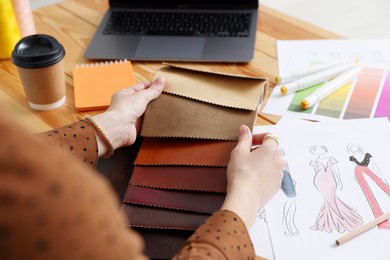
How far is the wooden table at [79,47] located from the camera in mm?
948

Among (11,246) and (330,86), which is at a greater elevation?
(11,246)

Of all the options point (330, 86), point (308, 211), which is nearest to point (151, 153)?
point (308, 211)

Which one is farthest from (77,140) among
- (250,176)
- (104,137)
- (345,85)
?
(345,85)

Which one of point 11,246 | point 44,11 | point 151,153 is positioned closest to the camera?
point 11,246

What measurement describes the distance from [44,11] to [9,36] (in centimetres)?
23

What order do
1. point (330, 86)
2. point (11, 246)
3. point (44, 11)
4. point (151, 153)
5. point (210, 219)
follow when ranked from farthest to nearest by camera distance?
point (44, 11), point (330, 86), point (151, 153), point (210, 219), point (11, 246)

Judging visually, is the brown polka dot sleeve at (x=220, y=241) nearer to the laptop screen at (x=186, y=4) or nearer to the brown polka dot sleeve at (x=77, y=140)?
the brown polka dot sleeve at (x=77, y=140)

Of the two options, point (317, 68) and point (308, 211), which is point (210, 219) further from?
point (317, 68)

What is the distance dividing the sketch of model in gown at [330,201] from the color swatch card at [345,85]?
0.37 feet

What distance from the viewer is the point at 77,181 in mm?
392

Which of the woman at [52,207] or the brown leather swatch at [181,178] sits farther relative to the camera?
the brown leather swatch at [181,178]

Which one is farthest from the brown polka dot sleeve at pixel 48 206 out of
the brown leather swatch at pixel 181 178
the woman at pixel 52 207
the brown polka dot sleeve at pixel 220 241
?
the brown leather swatch at pixel 181 178

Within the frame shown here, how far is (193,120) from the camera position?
0.83 meters

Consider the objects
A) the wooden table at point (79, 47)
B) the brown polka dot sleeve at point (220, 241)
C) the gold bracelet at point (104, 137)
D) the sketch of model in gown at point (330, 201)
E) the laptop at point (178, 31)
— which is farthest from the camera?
the laptop at point (178, 31)
